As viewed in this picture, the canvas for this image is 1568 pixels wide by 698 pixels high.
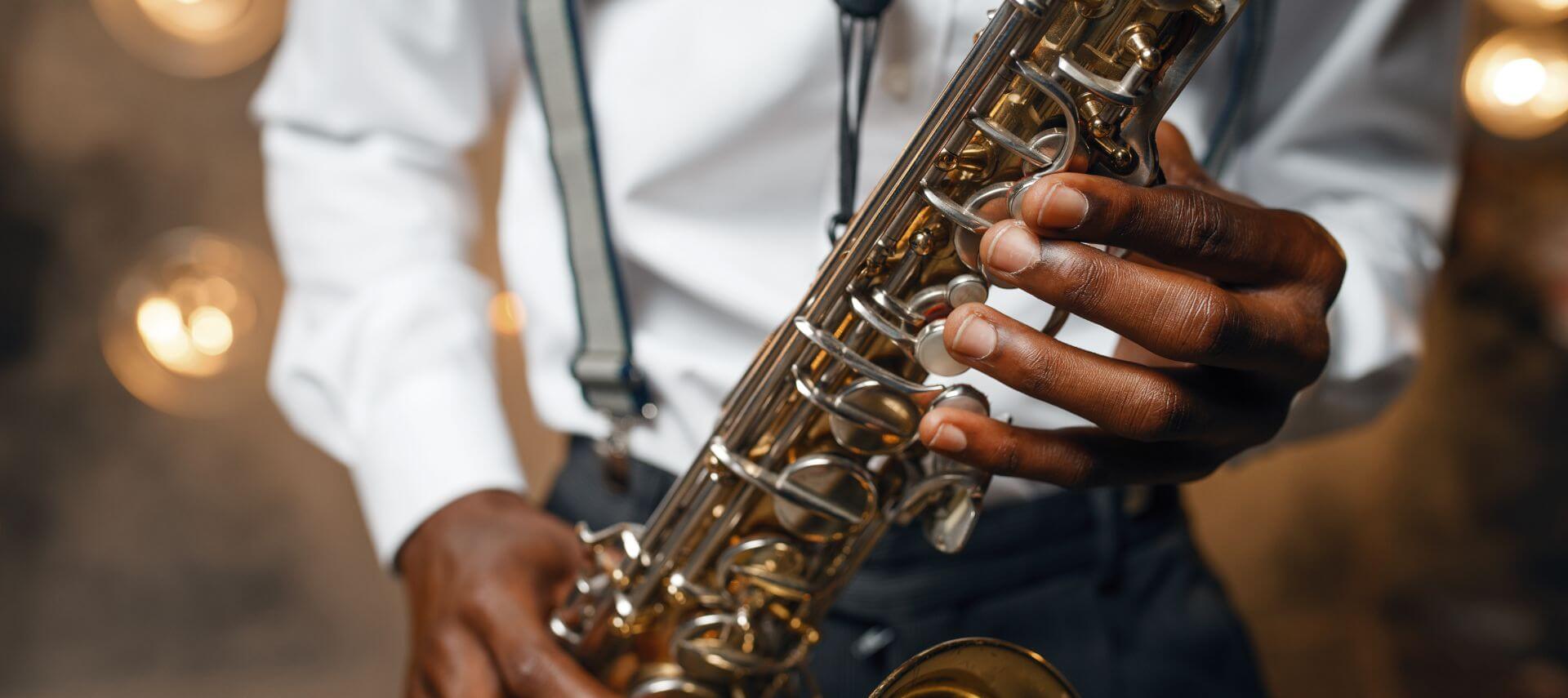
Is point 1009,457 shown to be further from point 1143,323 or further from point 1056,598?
point 1056,598

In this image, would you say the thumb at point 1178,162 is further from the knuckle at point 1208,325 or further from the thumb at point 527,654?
the thumb at point 527,654

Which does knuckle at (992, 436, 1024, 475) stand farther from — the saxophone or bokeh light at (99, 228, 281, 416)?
bokeh light at (99, 228, 281, 416)

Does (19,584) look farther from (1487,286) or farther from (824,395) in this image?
(1487,286)

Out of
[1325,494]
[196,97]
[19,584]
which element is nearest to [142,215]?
[196,97]

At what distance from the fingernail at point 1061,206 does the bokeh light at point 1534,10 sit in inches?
65.3

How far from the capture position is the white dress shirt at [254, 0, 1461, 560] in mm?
700

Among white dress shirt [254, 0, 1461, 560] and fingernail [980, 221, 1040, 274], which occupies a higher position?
fingernail [980, 221, 1040, 274]

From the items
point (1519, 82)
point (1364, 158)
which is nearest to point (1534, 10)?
point (1519, 82)

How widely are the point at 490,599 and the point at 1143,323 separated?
0.47 m

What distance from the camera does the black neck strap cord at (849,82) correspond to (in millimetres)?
585

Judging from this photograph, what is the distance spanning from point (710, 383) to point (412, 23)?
0.42 metres

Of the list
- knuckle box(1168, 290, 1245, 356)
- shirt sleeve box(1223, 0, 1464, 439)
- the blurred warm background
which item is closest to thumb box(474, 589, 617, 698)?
knuckle box(1168, 290, 1245, 356)

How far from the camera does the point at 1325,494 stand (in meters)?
1.80

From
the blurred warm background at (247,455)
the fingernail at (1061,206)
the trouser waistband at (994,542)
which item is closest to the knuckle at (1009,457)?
the fingernail at (1061,206)
